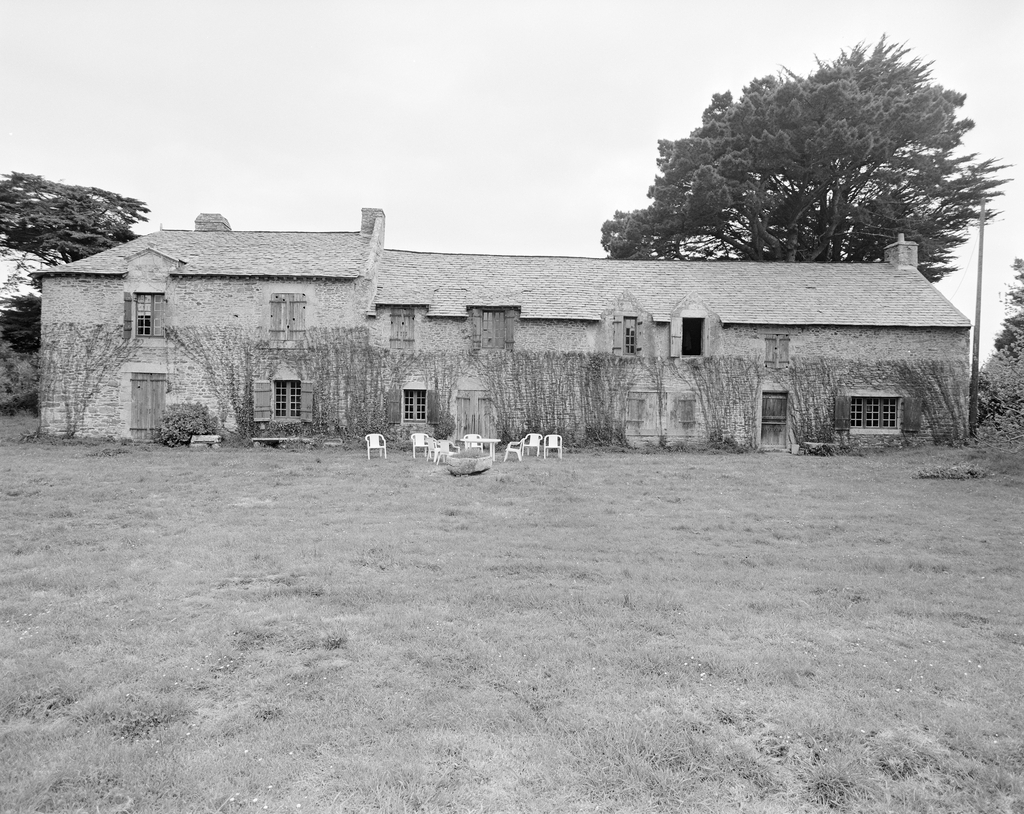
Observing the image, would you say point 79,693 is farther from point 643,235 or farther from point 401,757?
point 643,235

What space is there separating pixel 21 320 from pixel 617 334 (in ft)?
104

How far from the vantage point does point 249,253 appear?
72.1 ft

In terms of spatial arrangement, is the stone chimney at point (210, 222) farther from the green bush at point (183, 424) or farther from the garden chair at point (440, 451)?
the garden chair at point (440, 451)

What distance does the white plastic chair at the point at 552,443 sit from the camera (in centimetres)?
1920

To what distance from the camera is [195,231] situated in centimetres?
2350

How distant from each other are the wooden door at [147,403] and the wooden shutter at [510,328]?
12.0 meters

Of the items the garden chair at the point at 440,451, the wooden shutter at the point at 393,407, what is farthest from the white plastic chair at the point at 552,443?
the wooden shutter at the point at 393,407

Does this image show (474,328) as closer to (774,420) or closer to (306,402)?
(306,402)

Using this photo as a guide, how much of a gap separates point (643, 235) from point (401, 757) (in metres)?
33.4

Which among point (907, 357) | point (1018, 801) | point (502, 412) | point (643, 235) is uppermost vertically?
point (643, 235)

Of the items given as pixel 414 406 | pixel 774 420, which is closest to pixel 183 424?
pixel 414 406

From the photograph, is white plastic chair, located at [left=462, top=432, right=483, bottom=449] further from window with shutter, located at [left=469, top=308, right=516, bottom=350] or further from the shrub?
the shrub

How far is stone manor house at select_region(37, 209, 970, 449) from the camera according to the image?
2038cm

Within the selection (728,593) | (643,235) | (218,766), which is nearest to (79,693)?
(218,766)
